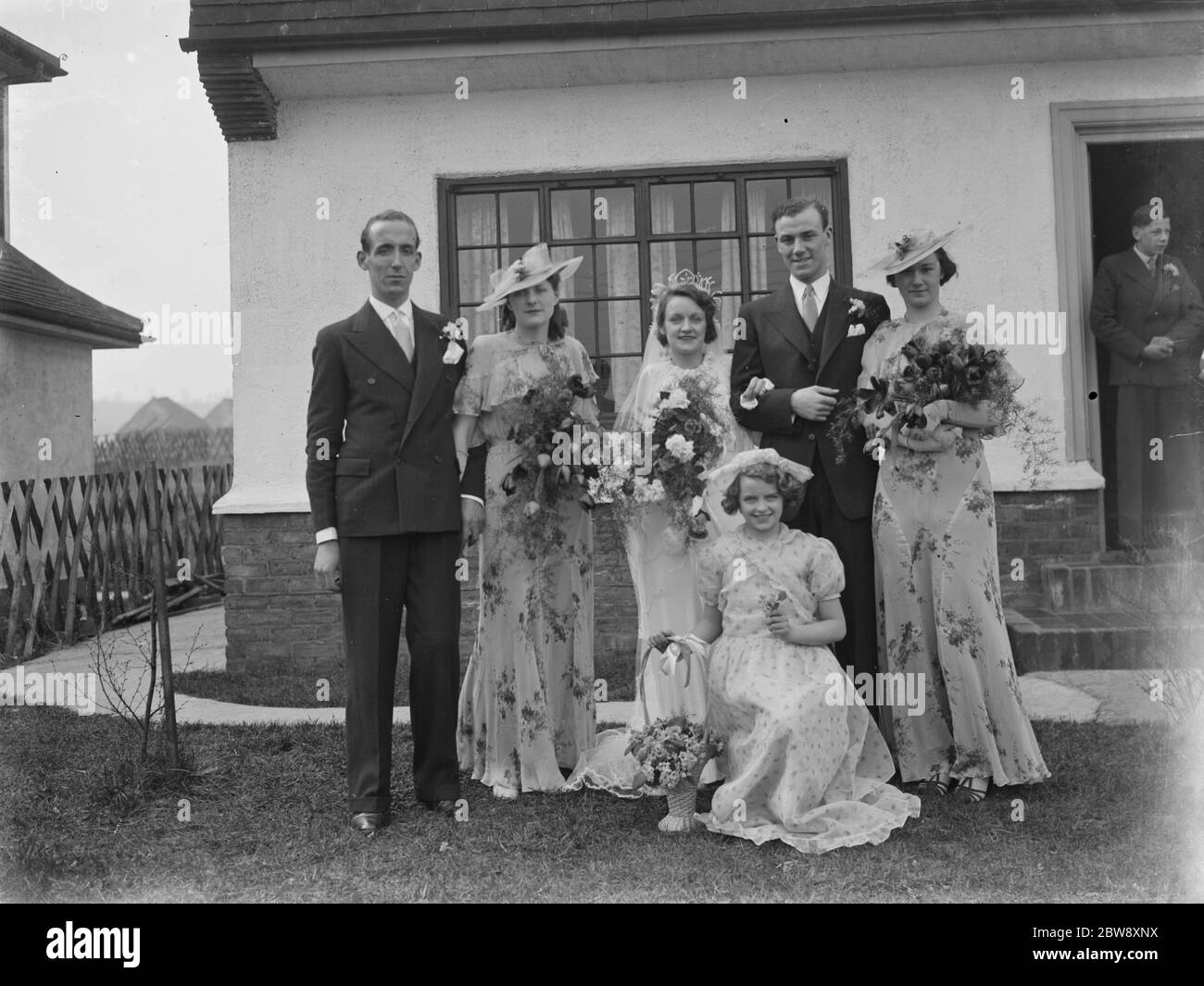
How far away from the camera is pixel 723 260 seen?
8.47 m

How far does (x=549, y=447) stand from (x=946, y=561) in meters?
1.76

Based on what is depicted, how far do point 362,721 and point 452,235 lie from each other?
4.61 meters

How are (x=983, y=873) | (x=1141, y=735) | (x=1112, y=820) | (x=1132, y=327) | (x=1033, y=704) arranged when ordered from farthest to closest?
(x=1132, y=327)
(x=1033, y=704)
(x=1141, y=735)
(x=1112, y=820)
(x=983, y=873)

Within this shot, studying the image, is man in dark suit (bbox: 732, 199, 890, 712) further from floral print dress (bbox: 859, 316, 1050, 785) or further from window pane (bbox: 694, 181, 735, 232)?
window pane (bbox: 694, 181, 735, 232)

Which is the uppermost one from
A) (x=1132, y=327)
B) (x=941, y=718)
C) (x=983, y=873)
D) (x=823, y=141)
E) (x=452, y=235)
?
(x=823, y=141)

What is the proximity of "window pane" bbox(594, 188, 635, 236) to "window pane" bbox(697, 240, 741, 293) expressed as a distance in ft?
1.78

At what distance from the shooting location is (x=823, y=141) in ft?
26.9

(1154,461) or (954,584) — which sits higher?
(1154,461)

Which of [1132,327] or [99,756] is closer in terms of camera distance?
[99,756]

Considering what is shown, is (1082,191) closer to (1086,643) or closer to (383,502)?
(1086,643)

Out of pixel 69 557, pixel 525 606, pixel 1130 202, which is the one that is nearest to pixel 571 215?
pixel 525 606
